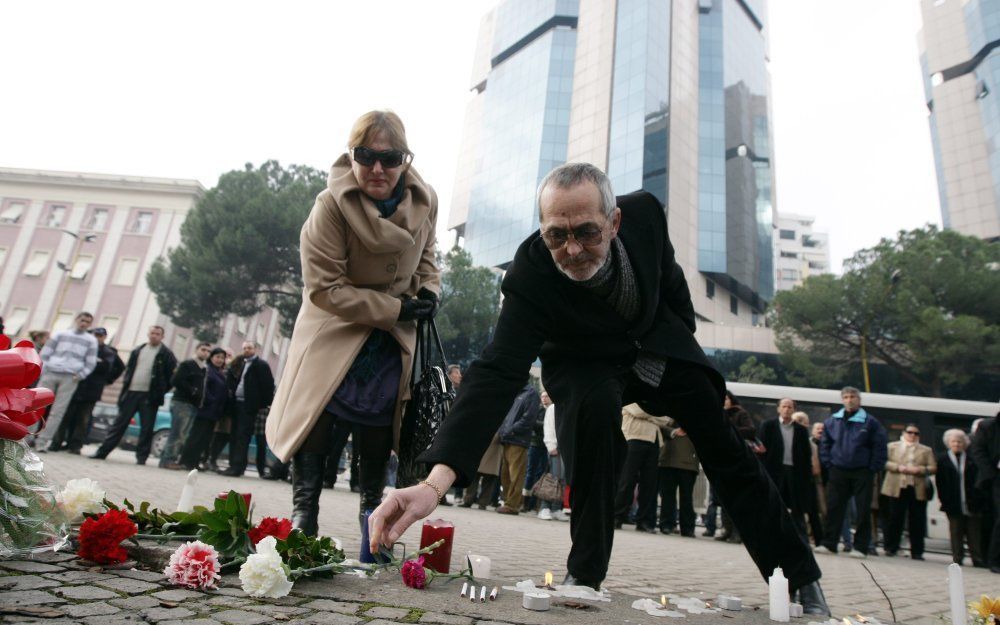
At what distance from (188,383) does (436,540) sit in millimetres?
8496

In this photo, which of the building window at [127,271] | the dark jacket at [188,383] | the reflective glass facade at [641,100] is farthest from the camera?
the reflective glass facade at [641,100]

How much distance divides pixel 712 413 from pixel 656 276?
0.62 meters

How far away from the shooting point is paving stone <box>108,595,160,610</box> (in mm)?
1685

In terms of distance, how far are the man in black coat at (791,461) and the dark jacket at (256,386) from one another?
294 inches

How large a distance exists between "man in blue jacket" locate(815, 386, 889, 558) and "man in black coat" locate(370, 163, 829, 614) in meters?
7.08

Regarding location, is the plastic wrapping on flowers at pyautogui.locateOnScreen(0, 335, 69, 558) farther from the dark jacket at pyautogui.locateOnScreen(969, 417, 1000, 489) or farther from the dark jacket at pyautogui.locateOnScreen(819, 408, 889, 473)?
the dark jacket at pyautogui.locateOnScreen(969, 417, 1000, 489)

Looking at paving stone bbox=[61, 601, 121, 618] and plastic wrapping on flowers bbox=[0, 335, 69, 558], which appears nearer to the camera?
paving stone bbox=[61, 601, 121, 618]

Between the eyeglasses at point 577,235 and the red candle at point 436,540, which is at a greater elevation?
the eyeglasses at point 577,235

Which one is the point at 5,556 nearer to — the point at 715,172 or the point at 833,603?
the point at 833,603

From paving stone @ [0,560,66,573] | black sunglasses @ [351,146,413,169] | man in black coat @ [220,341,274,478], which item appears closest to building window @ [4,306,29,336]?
man in black coat @ [220,341,274,478]

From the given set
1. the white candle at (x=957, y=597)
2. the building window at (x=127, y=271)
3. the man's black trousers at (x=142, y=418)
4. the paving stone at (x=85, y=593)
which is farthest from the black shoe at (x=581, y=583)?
the building window at (x=127, y=271)

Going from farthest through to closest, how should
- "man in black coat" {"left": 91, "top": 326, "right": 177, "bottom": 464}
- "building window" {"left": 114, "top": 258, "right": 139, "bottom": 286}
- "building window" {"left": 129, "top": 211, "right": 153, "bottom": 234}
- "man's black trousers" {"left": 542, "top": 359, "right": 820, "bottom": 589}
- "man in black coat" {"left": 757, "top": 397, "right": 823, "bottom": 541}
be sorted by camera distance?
"building window" {"left": 129, "top": 211, "right": 153, "bottom": 234}, "building window" {"left": 114, "top": 258, "right": 139, "bottom": 286}, "man in black coat" {"left": 91, "top": 326, "right": 177, "bottom": 464}, "man in black coat" {"left": 757, "top": 397, "right": 823, "bottom": 541}, "man's black trousers" {"left": 542, "top": 359, "right": 820, "bottom": 589}

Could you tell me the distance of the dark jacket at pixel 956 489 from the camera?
28.1 ft

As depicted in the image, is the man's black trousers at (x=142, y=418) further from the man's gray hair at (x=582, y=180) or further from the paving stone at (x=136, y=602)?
the man's gray hair at (x=582, y=180)
